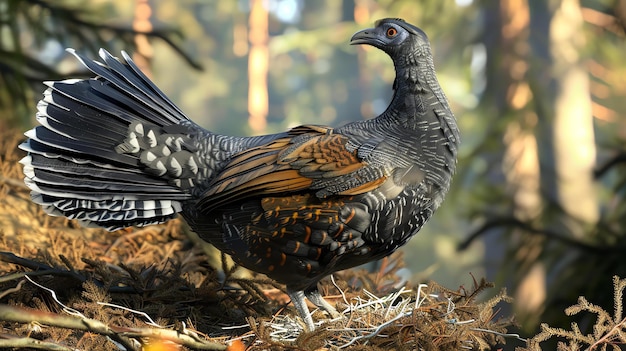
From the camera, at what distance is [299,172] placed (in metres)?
3.48

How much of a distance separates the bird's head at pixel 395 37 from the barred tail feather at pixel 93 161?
1.41 meters

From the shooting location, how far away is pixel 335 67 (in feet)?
163

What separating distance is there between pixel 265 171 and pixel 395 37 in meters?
1.12

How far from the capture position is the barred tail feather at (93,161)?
3625 mm

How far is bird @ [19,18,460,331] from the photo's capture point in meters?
3.47

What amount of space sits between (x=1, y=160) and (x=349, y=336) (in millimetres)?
3518

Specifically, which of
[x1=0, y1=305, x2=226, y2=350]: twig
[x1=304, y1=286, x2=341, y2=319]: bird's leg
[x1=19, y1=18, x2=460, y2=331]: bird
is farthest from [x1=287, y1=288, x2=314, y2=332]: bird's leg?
[x1=0, y1=305, x2=226, y2=350]: twig

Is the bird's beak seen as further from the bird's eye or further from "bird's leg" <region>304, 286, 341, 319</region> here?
"bird's leg" <region>304, 286, 341, 319</region>

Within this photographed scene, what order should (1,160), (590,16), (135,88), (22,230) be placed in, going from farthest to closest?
(590,16)
(1,160)
(22,230)
(135,88)

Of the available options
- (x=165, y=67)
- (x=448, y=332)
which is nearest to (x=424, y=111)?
(x=448, y=332)

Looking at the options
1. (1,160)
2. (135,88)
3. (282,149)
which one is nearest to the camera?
(282,149)

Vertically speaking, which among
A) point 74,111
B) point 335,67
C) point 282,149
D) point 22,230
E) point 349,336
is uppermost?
point 335,67

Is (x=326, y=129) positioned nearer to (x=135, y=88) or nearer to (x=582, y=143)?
(x=135, y=88)

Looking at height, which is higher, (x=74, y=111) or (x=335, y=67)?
(x=335, y=67)
